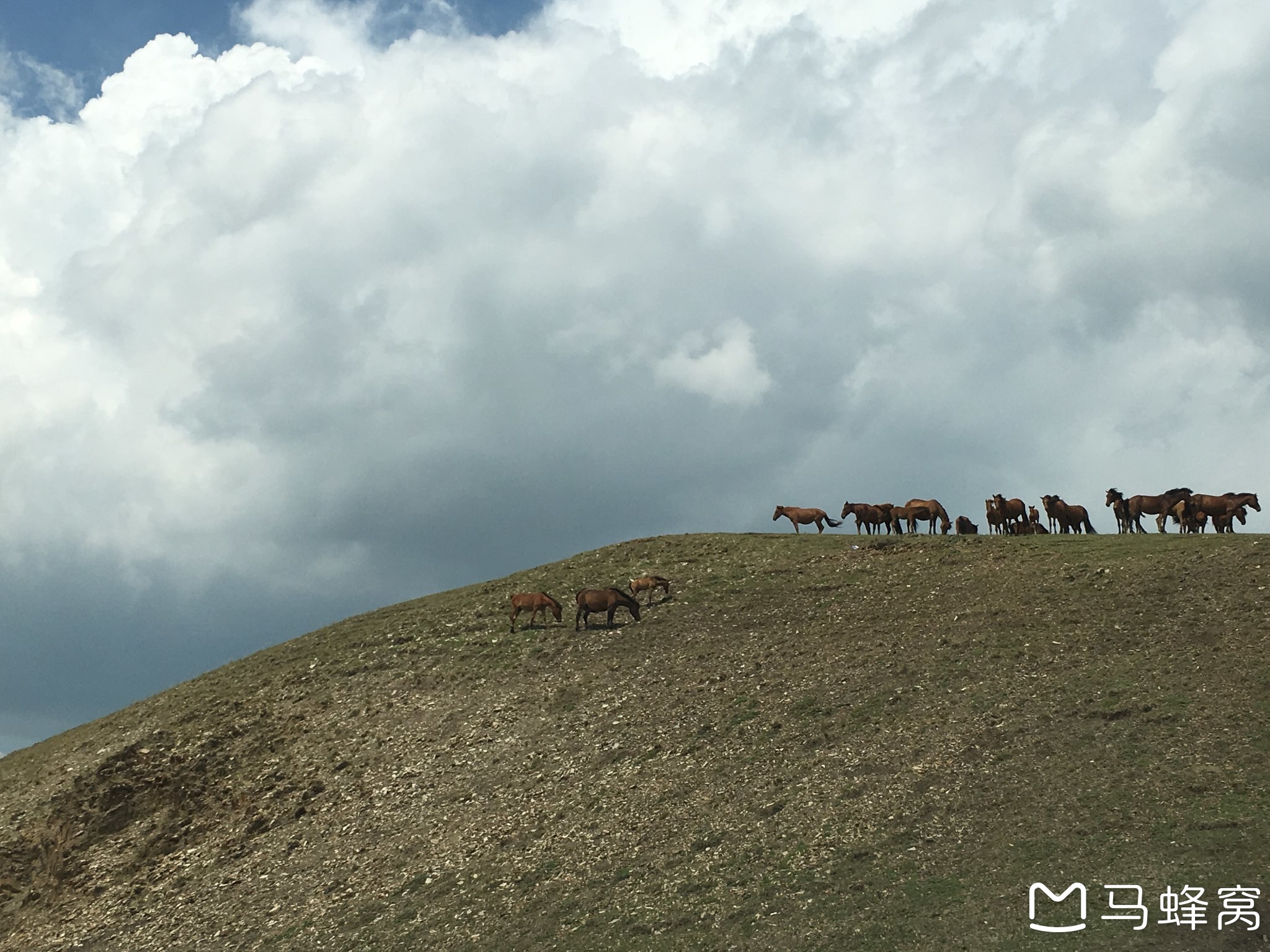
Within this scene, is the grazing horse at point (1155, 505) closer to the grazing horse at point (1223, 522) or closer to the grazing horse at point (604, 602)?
the grazing horse at point (1223, 522)

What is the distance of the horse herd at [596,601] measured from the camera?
43531 millimetres

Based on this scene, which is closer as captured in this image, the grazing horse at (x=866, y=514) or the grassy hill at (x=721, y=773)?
the grassy hill at (x=721, y=773)

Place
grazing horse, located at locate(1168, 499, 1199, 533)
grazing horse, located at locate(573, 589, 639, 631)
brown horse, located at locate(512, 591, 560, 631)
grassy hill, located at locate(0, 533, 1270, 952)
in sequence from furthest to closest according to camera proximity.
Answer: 1. grazing horse, located at locate(1168, 499, 1199, 533)
2. brown horse, located at locate(512, 591, 560, 631)
3. grazing horse, located at locate(573, 589, 639, 631)
4. grassy hill, located at locate(0, 533, 1270, 952)


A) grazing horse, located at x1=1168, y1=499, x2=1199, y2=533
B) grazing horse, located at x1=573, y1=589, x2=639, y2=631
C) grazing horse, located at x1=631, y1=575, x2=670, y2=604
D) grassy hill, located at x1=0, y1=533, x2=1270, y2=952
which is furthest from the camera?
grazing horse, located at x1=1168, y1=499, x2=1199, y2=533

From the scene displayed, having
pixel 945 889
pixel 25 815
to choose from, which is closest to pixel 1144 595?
pixel 945 889

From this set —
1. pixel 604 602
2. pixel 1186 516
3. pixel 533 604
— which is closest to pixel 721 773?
pixel 604 602

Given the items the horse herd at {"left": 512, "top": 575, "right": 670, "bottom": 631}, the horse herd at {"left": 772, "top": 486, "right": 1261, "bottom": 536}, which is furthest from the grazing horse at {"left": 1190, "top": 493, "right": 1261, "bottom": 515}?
the horse herd at {"left": 512, "top": 575, "right": 670, "bottom": 631}

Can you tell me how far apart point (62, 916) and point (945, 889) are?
2602 cm

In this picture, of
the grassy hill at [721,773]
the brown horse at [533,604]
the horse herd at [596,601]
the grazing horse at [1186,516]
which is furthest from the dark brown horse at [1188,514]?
the brown horse at [533,604]

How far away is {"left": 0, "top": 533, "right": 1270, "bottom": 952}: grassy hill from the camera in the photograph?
23609 millimetres

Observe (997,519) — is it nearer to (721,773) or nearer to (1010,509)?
(1010,509)

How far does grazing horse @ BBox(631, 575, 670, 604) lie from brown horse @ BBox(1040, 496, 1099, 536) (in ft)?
64.9

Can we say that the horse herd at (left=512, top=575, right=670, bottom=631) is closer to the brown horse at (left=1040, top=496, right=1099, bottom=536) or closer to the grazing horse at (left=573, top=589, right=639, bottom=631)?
the grazing horse at (left=573, top=589, right=639, bottom=631)

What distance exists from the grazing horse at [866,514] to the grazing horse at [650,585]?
40.9 feet
